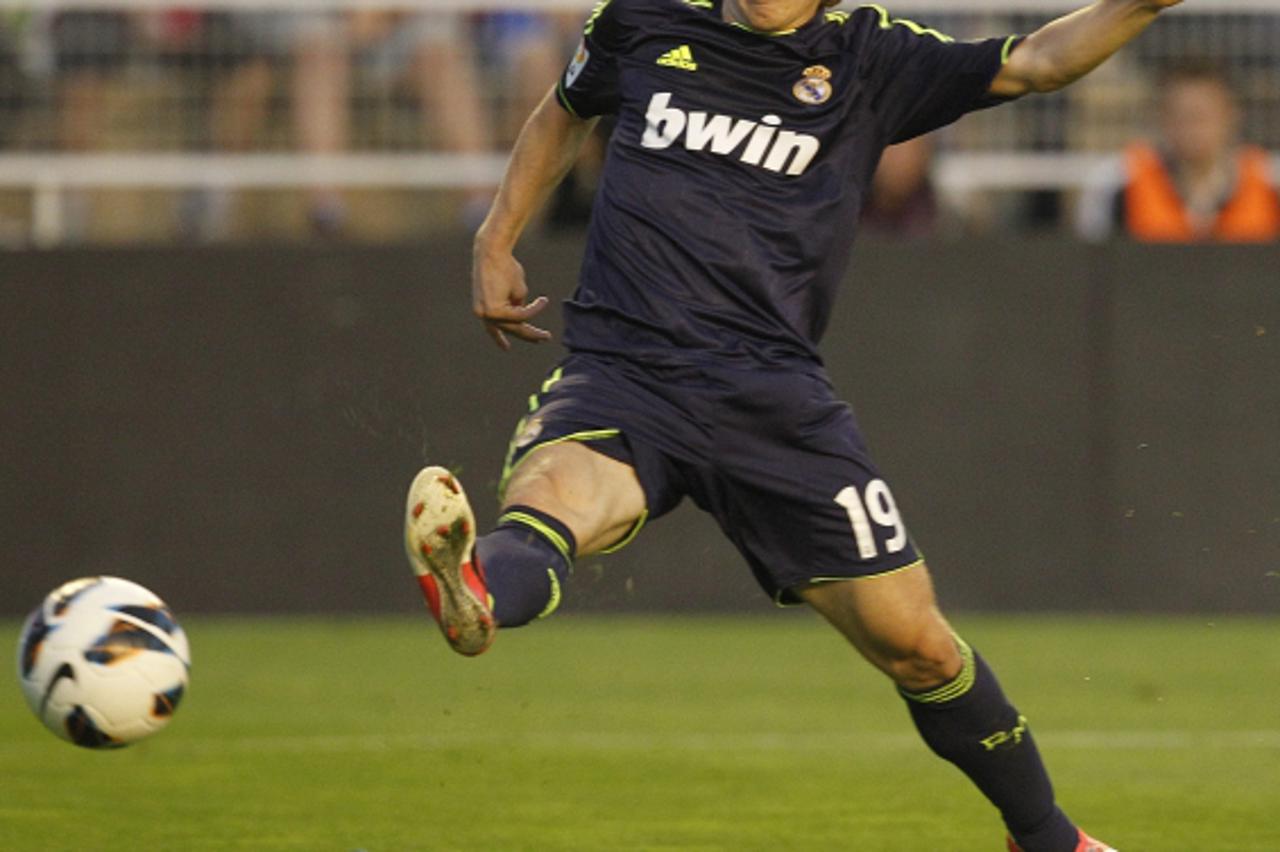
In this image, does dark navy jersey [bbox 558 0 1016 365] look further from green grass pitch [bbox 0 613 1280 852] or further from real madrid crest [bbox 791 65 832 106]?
green grass pitch [bbox 0 613 1280 852]

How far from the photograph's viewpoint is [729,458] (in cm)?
567

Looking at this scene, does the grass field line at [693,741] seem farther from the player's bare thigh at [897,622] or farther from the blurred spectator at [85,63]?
the blurred spectator at [85,63]

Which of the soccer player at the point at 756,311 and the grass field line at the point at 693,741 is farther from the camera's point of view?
the grass field line at the point at 693,741

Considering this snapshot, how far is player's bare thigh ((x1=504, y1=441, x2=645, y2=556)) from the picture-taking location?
5512 mm

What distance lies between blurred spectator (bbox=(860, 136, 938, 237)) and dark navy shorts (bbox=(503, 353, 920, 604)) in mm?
6552

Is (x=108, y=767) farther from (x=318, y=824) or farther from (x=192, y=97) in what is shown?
(x=192, y=97)

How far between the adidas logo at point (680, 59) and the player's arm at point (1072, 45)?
71 centimetres

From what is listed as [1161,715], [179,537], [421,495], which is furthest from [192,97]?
[421,495]

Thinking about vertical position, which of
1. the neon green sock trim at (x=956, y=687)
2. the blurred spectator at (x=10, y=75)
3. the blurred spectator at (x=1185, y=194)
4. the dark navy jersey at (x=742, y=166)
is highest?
the dark navy jersey at (x=742, y=166)

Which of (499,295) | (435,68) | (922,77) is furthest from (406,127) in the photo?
(922,77)

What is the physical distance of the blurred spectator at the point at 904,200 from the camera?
40.0ft

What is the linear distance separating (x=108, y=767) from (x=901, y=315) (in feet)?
16.4

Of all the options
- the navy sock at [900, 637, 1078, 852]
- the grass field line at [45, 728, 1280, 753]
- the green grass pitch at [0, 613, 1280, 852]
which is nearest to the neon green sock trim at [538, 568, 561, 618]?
the navy sock at [900, 637, 1078, 852]

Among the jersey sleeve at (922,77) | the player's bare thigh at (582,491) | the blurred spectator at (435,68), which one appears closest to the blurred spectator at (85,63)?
the blurred spectator at (435,68)
